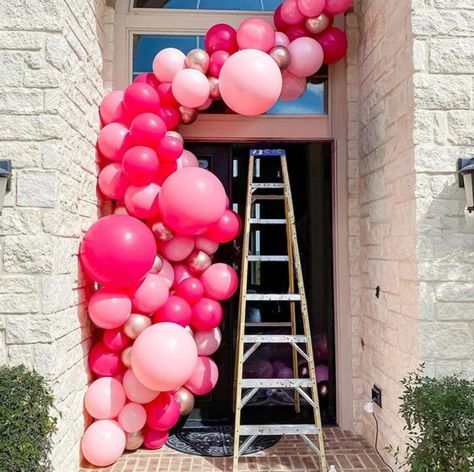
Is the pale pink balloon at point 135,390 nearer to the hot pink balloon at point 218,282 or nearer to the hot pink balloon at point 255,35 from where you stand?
the hot pink balloon at point 218,282

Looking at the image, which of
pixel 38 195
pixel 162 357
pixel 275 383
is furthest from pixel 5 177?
pixel 275 383

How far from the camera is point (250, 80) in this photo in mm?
2895

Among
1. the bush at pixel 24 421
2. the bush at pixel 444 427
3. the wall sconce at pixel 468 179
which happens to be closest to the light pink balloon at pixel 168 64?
the wall sconce at pixel 468 179

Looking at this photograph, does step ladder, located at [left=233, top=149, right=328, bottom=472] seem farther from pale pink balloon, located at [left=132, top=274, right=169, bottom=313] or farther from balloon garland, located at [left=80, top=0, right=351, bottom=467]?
pale pink balloon, located at [left=132, top=274, right=169, bottom=313]

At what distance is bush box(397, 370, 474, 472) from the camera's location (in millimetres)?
2105

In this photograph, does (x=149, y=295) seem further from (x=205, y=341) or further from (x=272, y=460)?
(x=272, y=460)

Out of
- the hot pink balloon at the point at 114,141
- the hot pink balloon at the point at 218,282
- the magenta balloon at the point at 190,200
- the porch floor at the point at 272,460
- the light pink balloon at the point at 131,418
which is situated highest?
the hot pink balloon at the point at 114,141

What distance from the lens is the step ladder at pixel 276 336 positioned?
9.44 ft

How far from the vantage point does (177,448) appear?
318 cm

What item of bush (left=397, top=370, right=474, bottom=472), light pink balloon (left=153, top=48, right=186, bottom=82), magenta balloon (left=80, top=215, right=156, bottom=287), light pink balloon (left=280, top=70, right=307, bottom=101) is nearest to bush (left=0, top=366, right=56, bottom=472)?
magenta balloon (left=80, top=215, right=156, bottom=287)

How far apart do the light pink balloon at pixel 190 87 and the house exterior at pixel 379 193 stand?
1.88 ft

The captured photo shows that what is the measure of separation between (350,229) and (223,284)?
3.70 feet

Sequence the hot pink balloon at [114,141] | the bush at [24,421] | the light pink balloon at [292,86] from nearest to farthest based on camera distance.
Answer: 1. the bush at [24,421]
2. the hot pink balloon at [114,141]
3. the light pink balloon at [292,86]

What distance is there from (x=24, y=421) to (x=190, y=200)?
1406 millimetres
